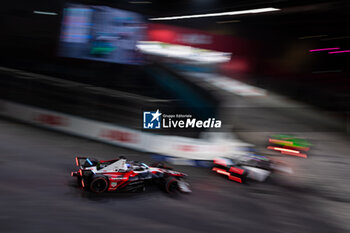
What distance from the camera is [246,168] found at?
885 cm

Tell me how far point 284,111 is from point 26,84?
11.4 metres

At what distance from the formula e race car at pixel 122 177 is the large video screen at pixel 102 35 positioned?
681 centimetres

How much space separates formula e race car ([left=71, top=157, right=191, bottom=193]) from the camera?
686 centimetres

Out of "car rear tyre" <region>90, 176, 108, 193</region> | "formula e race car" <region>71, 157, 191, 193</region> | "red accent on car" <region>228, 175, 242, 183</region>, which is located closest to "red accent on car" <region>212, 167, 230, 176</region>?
"red accent on car" <region>228, 175, 242, 183</region>

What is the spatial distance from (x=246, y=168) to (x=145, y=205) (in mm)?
3343

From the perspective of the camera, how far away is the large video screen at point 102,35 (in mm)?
13297

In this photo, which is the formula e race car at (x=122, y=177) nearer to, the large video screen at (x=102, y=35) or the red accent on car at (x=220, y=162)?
the red accent on car at (x=220, y=162)

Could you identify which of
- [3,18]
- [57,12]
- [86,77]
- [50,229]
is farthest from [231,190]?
[3,18]

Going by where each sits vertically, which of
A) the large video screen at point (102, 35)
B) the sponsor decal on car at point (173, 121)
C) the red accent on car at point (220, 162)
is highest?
the large video screen at point (102, 35)

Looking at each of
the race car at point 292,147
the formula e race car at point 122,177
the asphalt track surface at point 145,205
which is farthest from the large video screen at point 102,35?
the formula e race car at point 122,177

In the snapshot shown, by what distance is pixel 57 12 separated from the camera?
1423cm

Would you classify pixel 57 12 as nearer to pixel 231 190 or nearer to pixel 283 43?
pixel 231 190

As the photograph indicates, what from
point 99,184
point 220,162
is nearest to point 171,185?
point 99,184

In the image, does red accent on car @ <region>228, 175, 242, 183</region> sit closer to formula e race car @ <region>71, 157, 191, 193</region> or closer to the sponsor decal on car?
formula e race car @ <region>71, 157, 191, 193</region>
